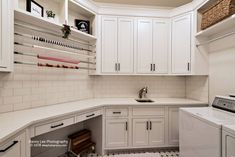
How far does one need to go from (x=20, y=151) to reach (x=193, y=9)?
3049mm

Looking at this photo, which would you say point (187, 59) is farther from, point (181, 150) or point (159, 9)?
point (181, 150)

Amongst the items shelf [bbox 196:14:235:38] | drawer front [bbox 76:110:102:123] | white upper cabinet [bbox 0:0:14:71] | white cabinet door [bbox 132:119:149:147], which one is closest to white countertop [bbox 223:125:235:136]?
shelf [bbox 196:14:235:38]

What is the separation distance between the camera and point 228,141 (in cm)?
131

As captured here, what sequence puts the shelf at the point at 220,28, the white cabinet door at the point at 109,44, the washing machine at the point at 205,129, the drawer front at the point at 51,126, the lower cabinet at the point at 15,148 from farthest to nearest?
the white cabinet door at the point at 109,44
the shelf at the point at 220,28
the drawer front at the point at 51,126
the washing machine at the point at 205,129
the lower cabinet at the point at 15,148

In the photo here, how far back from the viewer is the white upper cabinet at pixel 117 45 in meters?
2.83

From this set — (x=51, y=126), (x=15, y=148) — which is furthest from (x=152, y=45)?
(x=15, y=148)

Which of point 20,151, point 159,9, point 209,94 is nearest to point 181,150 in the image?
point 209,94

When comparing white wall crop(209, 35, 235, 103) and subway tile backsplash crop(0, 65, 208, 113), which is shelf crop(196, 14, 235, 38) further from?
subway tile backsplash crop(0, 65, 208, 113)

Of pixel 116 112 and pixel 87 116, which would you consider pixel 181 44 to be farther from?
pixel 87 116

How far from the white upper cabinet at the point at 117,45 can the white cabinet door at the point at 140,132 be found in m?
0.92

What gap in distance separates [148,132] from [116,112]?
65 cm

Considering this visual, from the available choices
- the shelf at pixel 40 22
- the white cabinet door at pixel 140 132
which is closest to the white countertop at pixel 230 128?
the white cabinet door at pixel 140 132

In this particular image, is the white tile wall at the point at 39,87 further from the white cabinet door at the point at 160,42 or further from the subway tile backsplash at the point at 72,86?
the white cabinet door at the point at 160,42

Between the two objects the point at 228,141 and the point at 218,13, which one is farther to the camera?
the point at 218,13
